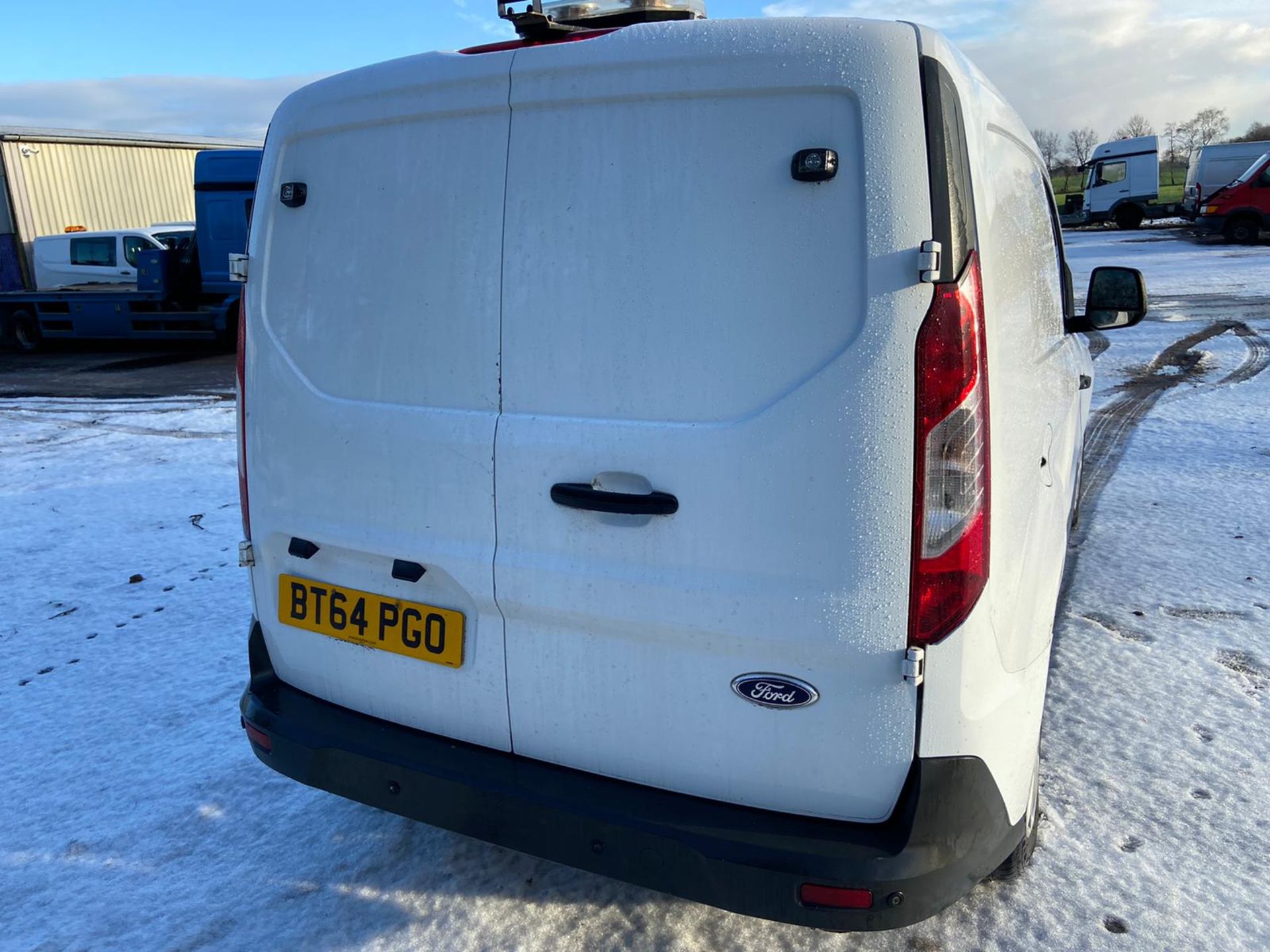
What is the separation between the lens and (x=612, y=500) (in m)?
1.93

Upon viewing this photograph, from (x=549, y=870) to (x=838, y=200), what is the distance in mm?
1912

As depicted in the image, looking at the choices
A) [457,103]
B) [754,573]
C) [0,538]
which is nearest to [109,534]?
[0,538]

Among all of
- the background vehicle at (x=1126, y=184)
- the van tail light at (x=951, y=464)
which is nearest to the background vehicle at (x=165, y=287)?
the van tail light at (x=951, y=464)

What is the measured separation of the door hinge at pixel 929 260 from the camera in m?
1.69

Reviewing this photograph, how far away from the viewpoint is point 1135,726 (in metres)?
3.10

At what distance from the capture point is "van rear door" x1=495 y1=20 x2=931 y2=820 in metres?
1.73

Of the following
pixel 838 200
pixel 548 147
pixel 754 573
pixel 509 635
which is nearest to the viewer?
pixel 838 200

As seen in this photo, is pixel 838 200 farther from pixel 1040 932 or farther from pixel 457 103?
pixel 1040 932

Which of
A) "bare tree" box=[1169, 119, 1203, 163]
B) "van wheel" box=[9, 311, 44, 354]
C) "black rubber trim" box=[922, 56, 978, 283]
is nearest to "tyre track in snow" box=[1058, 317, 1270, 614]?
"black rubber trim" box=[922, 56, 978, 283]

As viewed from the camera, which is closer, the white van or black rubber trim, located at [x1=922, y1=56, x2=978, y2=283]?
black rubber trim, located at [x1=922, y1=56, x2=978, y2=283]

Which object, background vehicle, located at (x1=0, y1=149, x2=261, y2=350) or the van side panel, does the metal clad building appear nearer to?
background vehicle, located at (x1=0, y1=149, x2=261, y2=350)

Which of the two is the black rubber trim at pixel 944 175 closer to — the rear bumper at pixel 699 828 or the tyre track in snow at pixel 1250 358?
the rear bumper at pixel 699 828

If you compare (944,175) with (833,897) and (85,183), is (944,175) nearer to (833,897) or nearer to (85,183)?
(833,897)

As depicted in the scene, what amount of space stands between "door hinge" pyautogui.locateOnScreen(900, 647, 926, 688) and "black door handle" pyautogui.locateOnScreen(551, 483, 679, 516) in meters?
0.53
